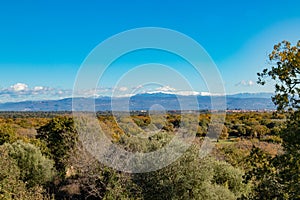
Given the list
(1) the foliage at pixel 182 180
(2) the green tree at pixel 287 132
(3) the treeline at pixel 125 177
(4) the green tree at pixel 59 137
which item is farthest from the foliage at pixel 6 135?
(2) the green tree at pixel 287 132

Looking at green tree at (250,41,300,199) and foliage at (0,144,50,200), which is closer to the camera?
green tree at (250,41,300,199)

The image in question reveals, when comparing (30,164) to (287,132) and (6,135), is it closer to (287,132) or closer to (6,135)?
(6,135)

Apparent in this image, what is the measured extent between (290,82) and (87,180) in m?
14.8

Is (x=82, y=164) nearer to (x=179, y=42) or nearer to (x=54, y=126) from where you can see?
(x=179, y=42)

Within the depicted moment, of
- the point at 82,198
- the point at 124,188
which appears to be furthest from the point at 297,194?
the point at 82,198

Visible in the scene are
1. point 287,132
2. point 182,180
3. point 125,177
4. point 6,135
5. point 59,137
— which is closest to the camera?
point 287,132

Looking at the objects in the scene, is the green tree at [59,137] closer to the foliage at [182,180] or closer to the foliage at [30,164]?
the foliage at [30,164]

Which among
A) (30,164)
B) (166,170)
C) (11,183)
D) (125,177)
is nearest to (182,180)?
(166,170)

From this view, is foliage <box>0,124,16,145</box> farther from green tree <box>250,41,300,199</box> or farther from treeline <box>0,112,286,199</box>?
green tree <box>250,41,300,199</box>

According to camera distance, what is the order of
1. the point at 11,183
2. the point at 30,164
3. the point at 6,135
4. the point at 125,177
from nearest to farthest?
1. the point at 125,177
2. the point at 11,183
3. the point at 30,164
4. the point at 6,135

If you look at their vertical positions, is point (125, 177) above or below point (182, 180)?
above

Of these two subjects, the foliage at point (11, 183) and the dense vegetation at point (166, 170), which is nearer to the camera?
the dense vegetation at point (166, 170)

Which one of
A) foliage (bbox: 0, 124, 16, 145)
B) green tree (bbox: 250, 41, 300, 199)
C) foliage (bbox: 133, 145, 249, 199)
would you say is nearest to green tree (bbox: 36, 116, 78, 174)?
foliage (bbox: 0, 124, 16, 145)

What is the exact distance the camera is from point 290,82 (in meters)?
7.57
